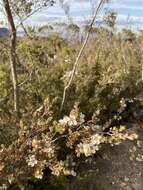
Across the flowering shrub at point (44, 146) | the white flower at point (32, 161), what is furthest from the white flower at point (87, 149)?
the white flower at point (32, 161)

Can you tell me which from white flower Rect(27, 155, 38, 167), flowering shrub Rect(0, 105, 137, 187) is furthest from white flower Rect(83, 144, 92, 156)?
white flower Rect(27, 155, 38, 167)

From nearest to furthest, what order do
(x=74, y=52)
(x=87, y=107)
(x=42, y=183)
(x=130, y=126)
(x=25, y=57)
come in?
1. (x=42, y=183)
2. (x=87, y=107)
3. (x=130, y=126)
4. (x=25, y=57)
5. (x=74, y=52)

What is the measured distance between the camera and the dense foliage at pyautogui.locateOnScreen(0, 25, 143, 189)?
4027 mm

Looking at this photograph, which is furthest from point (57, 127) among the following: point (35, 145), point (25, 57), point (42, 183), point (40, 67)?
point (25, 57)

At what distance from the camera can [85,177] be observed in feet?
17.0

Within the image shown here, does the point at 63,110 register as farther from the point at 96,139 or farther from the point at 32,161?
the point at 96,139

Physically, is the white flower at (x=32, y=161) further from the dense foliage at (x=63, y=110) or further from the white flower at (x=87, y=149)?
the white flower at (x=87, y=149)

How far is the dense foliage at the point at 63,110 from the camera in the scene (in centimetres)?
403

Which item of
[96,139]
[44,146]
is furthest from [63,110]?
[96,139]

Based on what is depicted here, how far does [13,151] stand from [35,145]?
245 mm

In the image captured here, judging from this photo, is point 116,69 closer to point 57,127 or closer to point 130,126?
point 130,126

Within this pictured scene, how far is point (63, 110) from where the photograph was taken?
589 centimetres

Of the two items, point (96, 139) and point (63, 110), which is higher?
point (96, 139)

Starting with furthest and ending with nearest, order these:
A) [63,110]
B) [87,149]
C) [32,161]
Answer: [63,110] < [32,161] < [87,149]
